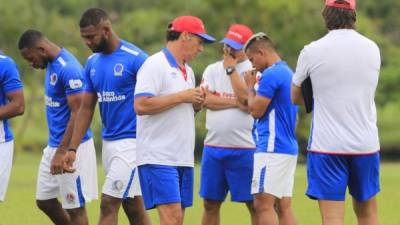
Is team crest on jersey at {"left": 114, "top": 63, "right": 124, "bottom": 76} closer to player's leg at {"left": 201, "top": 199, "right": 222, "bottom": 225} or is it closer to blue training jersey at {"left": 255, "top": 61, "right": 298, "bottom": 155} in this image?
blue training jersey at {"left": 255, "top": 61, "right": 298, "bottom": 155}

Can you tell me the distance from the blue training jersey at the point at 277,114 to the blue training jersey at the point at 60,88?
5.90 ft

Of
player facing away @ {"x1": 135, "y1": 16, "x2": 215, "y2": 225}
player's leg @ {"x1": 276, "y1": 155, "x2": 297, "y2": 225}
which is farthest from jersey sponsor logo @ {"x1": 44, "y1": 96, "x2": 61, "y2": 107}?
player's leg @ {"x1": 276, "y1": 155, "x2": 297, "y2": 225}

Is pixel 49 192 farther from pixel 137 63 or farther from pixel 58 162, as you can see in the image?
pixel 137 63

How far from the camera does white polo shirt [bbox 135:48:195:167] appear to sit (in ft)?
32.5

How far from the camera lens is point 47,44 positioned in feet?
36.9

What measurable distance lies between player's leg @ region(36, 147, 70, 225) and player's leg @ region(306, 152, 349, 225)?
326cm

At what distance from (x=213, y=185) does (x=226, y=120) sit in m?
0.74

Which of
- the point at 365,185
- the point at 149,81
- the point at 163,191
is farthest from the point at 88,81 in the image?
the point at 365,185

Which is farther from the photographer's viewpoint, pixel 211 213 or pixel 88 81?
pixel 211 213

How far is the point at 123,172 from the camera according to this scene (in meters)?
10.8

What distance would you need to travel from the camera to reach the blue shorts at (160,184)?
9.88 metres

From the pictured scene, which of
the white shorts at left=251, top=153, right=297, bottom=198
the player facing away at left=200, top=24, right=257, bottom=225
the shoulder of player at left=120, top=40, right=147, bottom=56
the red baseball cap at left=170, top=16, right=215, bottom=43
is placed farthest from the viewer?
the player facing away at left=200, top=24, right=257, bottom=225

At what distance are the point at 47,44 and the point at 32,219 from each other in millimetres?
4550

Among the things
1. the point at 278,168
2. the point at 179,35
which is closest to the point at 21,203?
the point at 278,168
